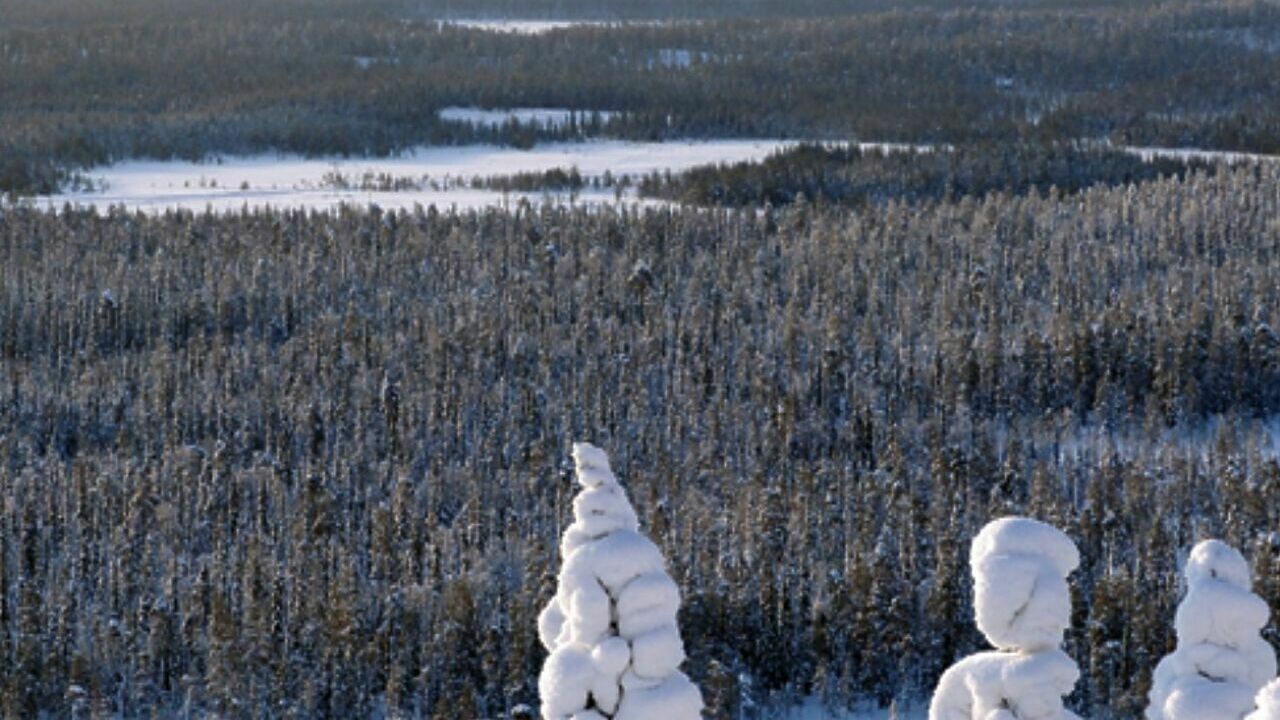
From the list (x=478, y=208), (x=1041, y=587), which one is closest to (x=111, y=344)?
(x=478, y=208)

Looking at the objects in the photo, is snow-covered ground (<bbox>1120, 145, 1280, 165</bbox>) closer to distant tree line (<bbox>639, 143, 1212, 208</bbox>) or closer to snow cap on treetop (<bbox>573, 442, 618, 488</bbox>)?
distant tree line (<bbox>639, 143, 1212, 208</bbox>)

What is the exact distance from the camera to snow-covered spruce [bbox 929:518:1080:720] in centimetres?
1395

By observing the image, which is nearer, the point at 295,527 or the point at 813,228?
the point at 295,527

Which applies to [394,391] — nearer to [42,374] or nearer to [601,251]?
[42,374]

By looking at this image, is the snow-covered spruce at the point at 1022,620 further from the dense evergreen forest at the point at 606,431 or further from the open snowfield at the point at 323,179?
the open snowfield at the point at 323,179

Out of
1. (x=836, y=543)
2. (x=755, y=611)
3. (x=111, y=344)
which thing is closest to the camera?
(x=755, y=611)

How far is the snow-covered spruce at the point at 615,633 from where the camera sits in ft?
48.4

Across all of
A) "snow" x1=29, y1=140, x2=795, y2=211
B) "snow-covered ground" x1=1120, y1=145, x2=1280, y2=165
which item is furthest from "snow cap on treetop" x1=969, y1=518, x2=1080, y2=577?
"snow-covered ground" x1=1120, y1=145, x2=1280, y2=165

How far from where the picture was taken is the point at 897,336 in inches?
3927

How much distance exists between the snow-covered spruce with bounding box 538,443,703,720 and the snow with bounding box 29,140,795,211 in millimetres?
132110

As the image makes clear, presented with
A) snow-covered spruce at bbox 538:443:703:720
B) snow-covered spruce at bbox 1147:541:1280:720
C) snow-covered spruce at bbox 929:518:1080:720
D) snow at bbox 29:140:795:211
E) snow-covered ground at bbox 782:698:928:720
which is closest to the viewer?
snow-covered spruce at bbox 929:518:1080:720

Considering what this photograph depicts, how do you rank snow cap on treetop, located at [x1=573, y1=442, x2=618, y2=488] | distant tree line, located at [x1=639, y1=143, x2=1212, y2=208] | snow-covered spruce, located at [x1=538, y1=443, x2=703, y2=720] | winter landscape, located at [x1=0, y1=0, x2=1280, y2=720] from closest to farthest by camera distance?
snow-covered spruce, located at [x1=538, y1=443, x2=703, y2=720] < snow cap on treetop, located at [x1=573, y1=442, x2=618, y2=488] < winter landscape, located at [x1=0, y1=0, x2=1280, y2=720] < distant tree line, located at [x1=639, y1=143, x2=1212, y2=208]

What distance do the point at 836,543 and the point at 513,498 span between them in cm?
1195

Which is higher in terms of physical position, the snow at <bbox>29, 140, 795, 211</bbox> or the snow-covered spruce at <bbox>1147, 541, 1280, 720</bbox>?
the snow-covered spruce at <bbox>1147, 541, 1280, 720</bbox>
